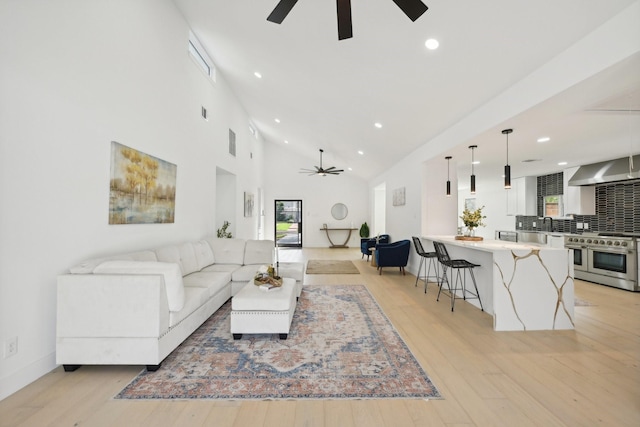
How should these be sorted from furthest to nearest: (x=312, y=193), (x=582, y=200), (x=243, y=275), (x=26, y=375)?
(x=312, y=193) < (x=582, y=200) < (x=243, y=275) < (x=26, y=375)

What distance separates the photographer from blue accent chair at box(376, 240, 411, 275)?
6.38 m

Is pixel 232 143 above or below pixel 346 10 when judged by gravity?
above

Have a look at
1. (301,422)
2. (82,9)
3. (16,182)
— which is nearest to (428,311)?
(301,422)

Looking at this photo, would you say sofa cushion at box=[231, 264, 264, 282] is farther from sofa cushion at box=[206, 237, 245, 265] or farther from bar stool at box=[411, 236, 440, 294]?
bar stool at box=[411, 236, 440, 294]

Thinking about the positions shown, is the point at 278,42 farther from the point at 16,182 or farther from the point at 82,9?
the point at 16,182

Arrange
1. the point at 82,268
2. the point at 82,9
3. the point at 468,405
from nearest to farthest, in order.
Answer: the point at 468,405, the point at 82,268, the point at 82,9

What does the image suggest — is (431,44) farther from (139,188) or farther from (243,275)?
(243,275)

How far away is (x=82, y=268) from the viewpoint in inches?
96.9

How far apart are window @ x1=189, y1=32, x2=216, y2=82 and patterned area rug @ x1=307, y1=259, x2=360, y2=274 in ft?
14.9

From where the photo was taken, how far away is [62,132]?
249 centimetres

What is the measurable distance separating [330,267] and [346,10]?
19.5 feet

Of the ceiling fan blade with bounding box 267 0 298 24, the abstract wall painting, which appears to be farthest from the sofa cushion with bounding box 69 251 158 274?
the ceiling fan blade with bounding box 267 0 298 24

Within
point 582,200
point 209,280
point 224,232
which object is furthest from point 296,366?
point 582,200

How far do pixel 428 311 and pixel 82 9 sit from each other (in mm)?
4899
